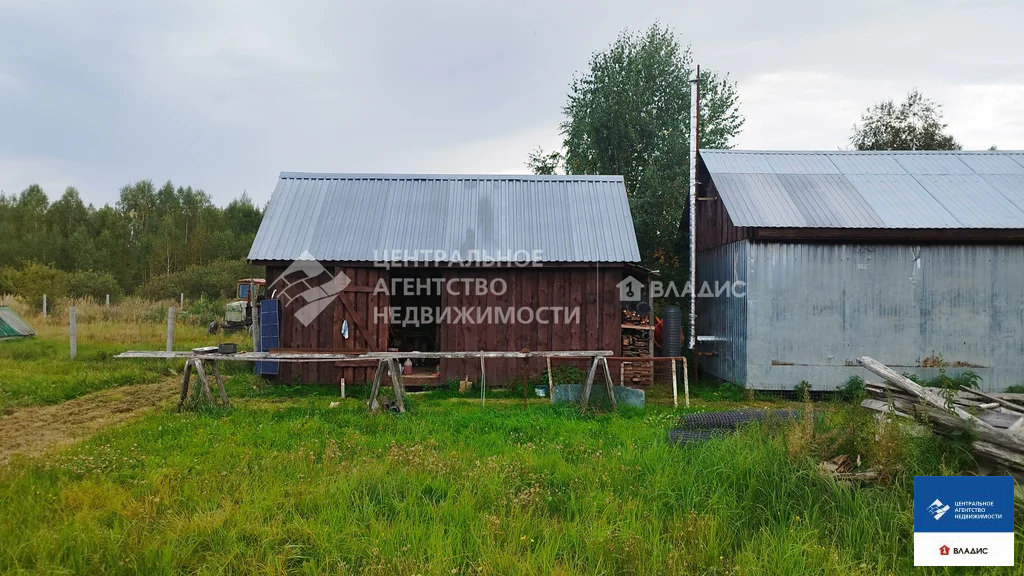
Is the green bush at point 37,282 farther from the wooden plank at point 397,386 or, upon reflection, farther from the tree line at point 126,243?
the wooden plank at point 397,386

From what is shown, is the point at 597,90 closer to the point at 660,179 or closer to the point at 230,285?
the point at 660,179

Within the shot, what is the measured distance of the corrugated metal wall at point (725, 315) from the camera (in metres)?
11.7

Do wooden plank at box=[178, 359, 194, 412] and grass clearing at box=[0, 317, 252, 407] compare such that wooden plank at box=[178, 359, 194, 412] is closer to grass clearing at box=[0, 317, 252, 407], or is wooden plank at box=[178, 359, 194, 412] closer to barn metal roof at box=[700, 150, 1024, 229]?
grass clearing at box=[0, 317, 252, 407]

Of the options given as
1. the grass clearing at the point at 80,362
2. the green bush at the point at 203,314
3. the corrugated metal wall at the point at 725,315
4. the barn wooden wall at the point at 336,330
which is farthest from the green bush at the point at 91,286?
the corrugated metal wall at the point at 725,315

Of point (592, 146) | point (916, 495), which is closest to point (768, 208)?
point (916, 495)

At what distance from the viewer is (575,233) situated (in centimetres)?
1263

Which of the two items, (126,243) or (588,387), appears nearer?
(588,387)

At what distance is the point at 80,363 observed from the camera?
13.1 m

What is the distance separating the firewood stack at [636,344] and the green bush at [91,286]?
32312 millimetres

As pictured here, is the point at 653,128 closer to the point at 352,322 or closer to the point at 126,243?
the point at 352,322

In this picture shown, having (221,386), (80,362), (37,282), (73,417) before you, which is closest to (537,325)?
(221,386)

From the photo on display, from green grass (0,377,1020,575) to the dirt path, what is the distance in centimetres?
Answer: 131

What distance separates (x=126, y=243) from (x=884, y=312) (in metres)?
49.1

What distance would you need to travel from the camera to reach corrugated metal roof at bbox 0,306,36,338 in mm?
16625
